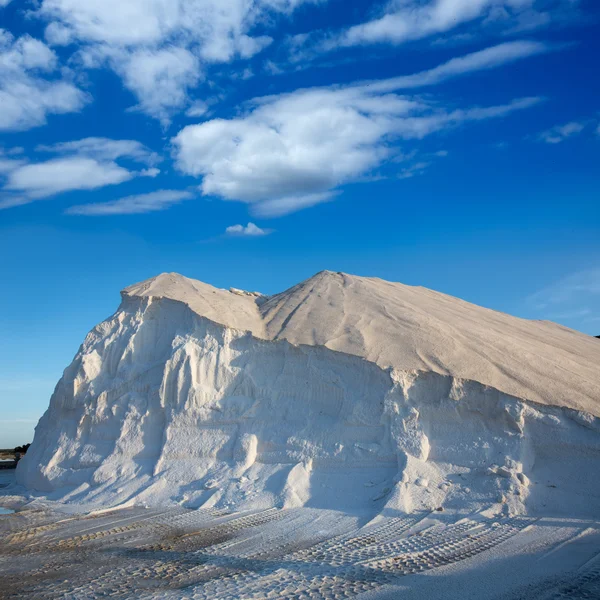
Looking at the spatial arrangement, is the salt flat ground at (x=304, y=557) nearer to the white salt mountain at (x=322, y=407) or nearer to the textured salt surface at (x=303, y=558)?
the textured salt surface at (x=303, y=558)

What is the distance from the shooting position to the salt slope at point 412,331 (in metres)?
12.5

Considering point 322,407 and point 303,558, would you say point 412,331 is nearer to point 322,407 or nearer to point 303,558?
point 322,407

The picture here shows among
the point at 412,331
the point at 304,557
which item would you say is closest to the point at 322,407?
the point at 412,331

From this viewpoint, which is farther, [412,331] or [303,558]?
[412,331]

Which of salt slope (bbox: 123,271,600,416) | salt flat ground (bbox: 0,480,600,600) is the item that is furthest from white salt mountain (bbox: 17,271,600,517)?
salt flat ground (bbox: 0,480,600,600)

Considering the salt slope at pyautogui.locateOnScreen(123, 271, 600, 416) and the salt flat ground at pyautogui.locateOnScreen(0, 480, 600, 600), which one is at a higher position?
the salt slope at pyautogui.locateOnScreen(123, 271, 600, 416)

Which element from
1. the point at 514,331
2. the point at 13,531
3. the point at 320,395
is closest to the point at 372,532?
the point at 320,395

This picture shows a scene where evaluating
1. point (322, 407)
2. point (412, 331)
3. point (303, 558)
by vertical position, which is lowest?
point (303, 558)

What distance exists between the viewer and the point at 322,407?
45.9 ft

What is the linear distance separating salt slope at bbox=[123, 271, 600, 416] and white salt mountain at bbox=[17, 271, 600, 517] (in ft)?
0.22

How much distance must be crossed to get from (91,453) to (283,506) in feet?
23.7

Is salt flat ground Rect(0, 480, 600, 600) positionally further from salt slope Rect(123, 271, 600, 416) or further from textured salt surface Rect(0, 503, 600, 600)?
salt slope Rect(123, 271, 600, 416)

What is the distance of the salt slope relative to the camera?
41.1 ft

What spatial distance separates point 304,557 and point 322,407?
222 inches
